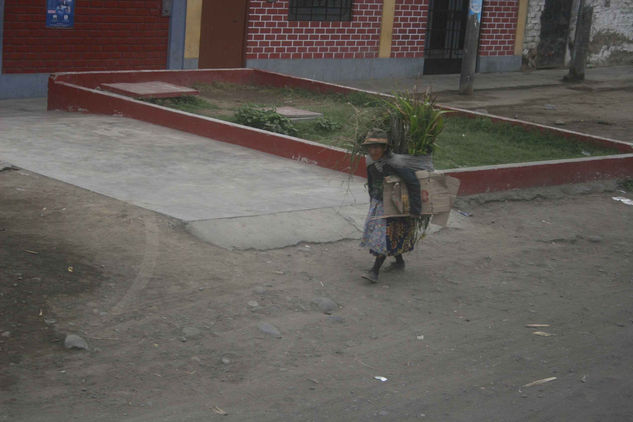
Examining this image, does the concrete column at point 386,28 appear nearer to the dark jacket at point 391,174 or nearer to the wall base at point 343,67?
the wall base at point 343,67

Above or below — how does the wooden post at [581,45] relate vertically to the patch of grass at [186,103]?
above

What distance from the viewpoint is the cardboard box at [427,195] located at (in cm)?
712

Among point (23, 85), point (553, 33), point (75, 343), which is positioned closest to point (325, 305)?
point (75, 343)

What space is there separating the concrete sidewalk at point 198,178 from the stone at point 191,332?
5.93 ft

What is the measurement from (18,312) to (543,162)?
6.88 meters

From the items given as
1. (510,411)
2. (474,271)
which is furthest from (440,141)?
(510,411)

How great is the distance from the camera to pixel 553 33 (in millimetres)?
24922

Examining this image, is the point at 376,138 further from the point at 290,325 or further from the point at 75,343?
the point at 75,343

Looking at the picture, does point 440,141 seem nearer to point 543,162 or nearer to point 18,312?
point 543,162

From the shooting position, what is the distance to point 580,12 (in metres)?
22.2

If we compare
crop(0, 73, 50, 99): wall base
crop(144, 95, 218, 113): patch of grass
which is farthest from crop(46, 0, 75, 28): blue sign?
crop(144, 95, 218, 113): patch of grass

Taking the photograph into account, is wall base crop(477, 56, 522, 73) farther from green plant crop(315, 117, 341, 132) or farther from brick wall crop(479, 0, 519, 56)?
green plant crop(315, 117, 341, 132)

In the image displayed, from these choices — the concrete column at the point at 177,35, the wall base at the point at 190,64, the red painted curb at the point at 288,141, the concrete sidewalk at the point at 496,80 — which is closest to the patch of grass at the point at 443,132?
the red painted curb at the point at 288,141

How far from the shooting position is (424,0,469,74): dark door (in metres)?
22.1
